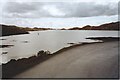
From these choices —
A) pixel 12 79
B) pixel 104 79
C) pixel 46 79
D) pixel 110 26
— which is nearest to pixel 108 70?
pixel 104 79

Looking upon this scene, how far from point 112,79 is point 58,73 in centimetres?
338

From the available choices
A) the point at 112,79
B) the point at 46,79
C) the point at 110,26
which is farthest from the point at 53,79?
the point at 110,26

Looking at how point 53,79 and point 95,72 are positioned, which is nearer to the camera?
point 53,79

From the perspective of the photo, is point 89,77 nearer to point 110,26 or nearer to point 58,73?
point 58,73

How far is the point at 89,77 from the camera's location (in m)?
10.4

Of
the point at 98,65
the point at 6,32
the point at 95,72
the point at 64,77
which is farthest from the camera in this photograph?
the point at 6,32

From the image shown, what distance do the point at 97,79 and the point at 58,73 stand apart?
2.66 metres

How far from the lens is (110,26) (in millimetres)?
145875

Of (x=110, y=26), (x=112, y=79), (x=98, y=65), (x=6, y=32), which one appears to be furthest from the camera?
(x=110, y=26)

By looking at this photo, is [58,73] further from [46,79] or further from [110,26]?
[110,26]

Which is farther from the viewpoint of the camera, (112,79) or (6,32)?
Result: (6,32)

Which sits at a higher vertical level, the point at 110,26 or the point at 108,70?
the point at 110,26

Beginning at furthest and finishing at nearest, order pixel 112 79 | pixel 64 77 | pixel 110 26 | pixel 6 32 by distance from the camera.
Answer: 1. pixel 110 26
2. pixel 6 32
3. pixel 64 77
4. pixel 112 79

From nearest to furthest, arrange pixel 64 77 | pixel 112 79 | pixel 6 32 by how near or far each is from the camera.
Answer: pixel 112 79, pixel 64 77, pixel 6 32
